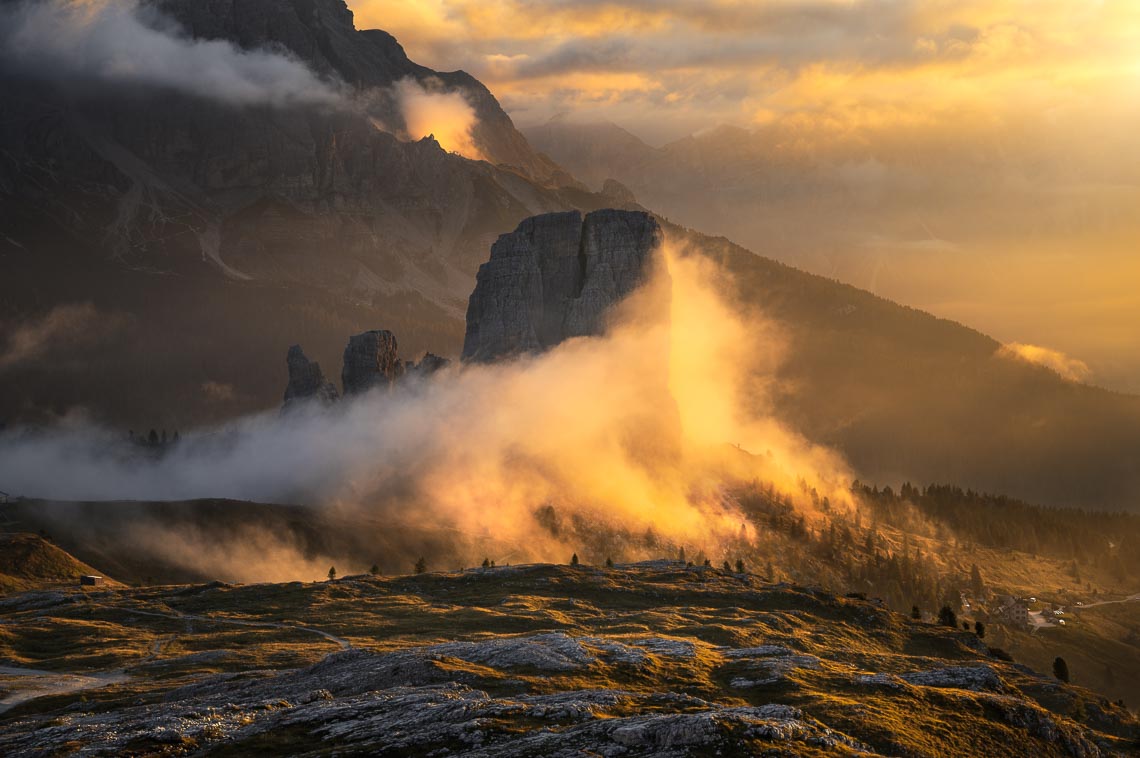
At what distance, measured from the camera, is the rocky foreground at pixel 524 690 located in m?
75.8

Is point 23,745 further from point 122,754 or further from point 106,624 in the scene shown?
point 106,624

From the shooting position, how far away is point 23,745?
270ft

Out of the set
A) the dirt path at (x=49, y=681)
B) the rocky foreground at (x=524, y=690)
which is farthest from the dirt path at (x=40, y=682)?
the rocky foreground at (x=524, y=690)

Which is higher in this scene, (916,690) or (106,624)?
(916,690)

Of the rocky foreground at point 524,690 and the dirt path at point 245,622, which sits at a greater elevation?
the rocky foreground at point 524,690

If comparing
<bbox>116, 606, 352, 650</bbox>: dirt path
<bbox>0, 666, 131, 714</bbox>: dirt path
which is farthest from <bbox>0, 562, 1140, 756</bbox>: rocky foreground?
<bbox>116, 606, 352, 650</bbox>: dirt path

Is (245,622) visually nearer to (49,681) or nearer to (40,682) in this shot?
(49,681)

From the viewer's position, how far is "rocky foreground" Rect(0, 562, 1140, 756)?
75.8 metres

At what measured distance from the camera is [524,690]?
96000 mm

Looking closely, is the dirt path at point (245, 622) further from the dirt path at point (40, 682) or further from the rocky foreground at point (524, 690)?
the dirt path at point (40, 682)

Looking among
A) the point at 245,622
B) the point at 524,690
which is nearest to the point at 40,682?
the point at 245,622

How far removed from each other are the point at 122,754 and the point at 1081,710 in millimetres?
106034

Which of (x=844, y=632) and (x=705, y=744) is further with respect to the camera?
(x=844, y=632)

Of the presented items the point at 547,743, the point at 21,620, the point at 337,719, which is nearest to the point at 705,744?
the point at 547,743
